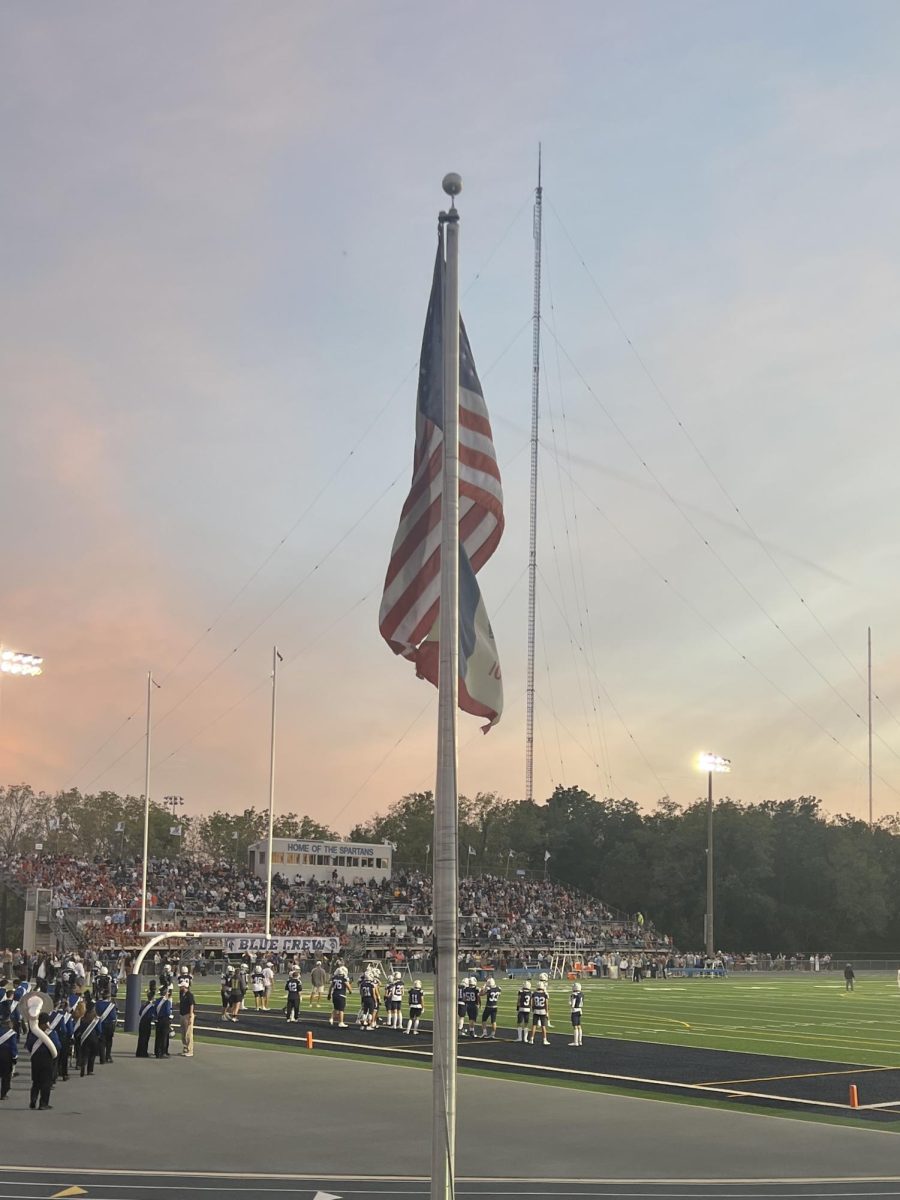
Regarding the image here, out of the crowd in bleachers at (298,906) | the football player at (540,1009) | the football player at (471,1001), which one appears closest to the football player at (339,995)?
the football player at (471,1001)

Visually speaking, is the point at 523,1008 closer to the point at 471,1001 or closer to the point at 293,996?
the point at 471,1001

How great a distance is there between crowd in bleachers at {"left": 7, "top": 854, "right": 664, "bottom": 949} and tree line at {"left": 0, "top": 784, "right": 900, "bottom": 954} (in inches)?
1145

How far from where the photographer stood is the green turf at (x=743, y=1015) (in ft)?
111

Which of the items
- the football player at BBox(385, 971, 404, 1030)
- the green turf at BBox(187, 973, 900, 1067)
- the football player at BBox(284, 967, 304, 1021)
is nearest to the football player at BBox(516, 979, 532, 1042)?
the green turf at BBox(187, 973, 900, 1067)

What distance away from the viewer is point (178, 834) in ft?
444

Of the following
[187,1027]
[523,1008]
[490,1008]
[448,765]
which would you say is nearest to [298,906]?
[490,1008]

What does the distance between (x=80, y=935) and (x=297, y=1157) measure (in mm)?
45840

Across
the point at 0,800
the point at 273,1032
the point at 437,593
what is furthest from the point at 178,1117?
the point at 0,800

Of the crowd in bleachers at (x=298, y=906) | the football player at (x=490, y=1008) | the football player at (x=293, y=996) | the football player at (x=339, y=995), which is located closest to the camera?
the football player at (x=490, y=1008)

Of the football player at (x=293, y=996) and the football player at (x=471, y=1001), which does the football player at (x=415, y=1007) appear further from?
the football player at (x=293, y=996)

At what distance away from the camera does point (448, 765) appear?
38.8 feet

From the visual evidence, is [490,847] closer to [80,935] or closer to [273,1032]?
[80,935]

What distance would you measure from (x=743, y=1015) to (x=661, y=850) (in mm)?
80222

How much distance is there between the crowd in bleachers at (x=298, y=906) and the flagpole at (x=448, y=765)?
1957 inches
